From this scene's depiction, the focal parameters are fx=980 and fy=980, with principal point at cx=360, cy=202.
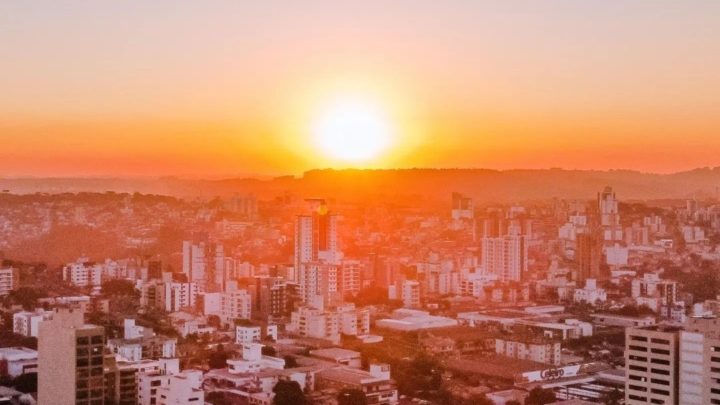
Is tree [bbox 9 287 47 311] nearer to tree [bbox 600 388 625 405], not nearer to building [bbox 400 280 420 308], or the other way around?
building [bbox 400 280 420 308]

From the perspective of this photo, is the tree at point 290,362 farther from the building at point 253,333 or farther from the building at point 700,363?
the building at point 700,363

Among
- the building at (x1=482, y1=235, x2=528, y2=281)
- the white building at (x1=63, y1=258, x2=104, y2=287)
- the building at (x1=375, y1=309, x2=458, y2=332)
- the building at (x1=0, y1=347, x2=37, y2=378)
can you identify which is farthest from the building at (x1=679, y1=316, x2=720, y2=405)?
the building at (x1=482, y1=235, x2=528, y2=281)

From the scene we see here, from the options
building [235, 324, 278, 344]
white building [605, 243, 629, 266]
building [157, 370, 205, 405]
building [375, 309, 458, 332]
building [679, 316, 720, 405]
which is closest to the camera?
building [679, 316, 720, 405]

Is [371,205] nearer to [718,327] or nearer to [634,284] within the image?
[634,284]

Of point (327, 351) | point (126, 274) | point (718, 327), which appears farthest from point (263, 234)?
point (718, 327)

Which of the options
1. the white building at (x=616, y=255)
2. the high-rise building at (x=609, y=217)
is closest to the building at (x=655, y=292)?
the white building at (x=616, y=255)

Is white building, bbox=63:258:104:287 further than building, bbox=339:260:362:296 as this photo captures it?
No

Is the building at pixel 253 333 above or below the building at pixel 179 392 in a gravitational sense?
below
